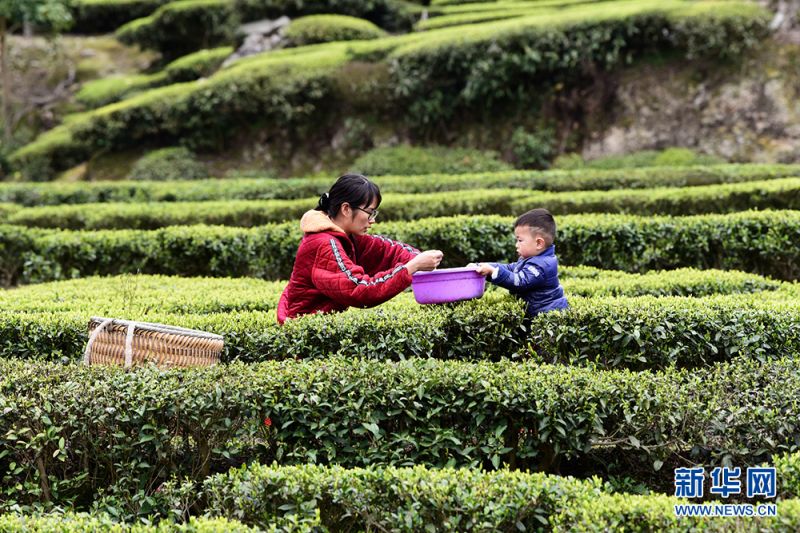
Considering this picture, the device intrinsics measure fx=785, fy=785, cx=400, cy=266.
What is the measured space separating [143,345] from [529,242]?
8.95ft

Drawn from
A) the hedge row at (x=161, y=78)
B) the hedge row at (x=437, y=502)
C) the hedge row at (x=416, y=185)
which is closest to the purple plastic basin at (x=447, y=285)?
the hedge row at (x=437, y=502)

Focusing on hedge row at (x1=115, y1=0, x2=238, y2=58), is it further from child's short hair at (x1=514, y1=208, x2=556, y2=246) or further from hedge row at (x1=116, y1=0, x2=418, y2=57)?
child's short hair at (x1=514, y1=208, x2=556, y2=246)

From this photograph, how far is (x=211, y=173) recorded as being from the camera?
2088 centimetres

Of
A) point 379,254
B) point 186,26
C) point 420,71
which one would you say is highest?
point 186,26

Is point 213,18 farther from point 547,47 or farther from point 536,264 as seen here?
point 536,264

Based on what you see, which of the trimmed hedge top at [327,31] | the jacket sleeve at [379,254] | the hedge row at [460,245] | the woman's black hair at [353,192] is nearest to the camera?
the woman's black hair at [353,192]

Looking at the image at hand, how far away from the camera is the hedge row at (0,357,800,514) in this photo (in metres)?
4.31

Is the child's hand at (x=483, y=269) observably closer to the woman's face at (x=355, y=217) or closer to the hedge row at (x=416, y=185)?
the woman's face at (x=355, y=217)

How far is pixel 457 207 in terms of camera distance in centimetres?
1185

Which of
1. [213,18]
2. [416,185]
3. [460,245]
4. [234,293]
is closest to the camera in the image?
[234,293]

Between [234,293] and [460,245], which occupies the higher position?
[460,245]

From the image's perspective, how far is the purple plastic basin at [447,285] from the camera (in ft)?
17.4

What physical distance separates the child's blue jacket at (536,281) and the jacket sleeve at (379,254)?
0.75 m

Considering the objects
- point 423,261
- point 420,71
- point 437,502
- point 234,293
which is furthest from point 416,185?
point 437,502
